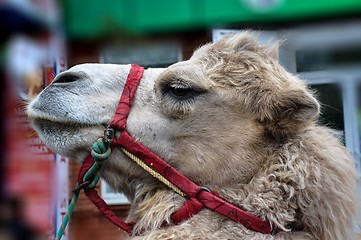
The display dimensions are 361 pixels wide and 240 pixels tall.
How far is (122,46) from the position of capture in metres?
7.77

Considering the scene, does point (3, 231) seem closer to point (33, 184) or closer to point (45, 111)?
point (33, 184)

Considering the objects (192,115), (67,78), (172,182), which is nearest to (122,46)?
(67,78)

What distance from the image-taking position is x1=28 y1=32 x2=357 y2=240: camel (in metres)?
3.09

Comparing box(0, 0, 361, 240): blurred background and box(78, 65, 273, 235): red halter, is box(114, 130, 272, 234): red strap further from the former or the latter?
box(0, 0, 361, 240): blurred background

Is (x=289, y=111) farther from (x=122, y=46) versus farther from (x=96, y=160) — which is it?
(x=122, y=46)

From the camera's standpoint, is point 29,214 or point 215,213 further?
point 29,214

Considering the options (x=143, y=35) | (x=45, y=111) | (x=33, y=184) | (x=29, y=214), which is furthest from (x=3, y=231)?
(x=45, y=111)

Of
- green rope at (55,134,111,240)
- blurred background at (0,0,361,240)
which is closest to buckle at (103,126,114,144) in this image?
green rope at (55,134,111,240)

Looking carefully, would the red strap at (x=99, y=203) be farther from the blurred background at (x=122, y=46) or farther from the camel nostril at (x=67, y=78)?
the blurred background at (x=122, y=46)

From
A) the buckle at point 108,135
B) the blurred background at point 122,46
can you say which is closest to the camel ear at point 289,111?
the buckle at point 108,135

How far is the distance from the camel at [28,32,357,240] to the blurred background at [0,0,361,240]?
1726mm

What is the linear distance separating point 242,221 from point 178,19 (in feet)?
19.6

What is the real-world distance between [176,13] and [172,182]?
5857mm

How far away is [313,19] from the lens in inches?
321
